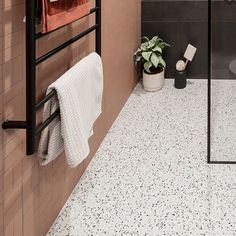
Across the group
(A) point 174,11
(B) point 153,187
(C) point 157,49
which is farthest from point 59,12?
(A) point 174,11

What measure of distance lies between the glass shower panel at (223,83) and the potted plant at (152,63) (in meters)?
0.50

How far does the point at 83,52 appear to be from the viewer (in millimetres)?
2086

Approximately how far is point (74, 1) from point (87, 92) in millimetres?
352

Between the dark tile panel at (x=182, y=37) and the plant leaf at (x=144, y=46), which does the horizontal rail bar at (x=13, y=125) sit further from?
the dark tile panel at (x=182, y=37)

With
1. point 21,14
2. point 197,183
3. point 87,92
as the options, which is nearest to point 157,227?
point 197,183

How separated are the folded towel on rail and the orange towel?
0.19 meters

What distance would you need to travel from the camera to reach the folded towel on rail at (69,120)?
56.8 inches

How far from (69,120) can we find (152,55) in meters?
2.32

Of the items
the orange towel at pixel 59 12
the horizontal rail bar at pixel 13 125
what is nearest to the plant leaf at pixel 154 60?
the orange towel at pixel 59 12

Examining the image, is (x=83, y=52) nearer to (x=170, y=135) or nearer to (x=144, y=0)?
(x=170, y=135)

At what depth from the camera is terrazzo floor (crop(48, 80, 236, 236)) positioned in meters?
1.74

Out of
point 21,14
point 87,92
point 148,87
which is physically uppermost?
point 21,14

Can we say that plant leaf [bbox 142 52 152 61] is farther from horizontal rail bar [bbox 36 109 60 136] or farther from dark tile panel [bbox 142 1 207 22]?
horizontal rail bar [bbox 36 109 60 136]

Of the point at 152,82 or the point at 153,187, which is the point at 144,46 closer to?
the point at 152,82
